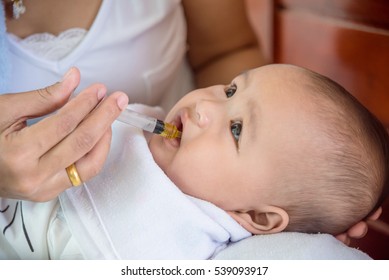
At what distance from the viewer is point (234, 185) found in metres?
0.73

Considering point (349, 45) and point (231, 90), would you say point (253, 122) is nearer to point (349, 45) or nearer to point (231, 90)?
point (231, 90)

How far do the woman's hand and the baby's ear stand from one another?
0.22 m

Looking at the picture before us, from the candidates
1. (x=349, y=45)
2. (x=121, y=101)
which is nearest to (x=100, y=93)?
(x=121, y=101)

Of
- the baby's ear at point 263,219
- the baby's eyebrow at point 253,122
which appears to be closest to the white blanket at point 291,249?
the baby's ear at point 263,219

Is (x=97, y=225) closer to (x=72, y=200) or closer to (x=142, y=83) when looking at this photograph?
(x=72, y=200)

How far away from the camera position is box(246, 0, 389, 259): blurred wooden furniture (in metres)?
1.05

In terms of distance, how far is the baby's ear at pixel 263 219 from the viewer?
723 mm

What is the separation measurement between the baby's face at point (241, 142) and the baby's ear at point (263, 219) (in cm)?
1

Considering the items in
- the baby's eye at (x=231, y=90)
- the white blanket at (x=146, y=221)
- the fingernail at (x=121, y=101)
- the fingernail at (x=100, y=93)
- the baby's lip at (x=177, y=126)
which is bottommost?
the white blanket at (x=146, y=221)

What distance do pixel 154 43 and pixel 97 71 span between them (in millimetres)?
127

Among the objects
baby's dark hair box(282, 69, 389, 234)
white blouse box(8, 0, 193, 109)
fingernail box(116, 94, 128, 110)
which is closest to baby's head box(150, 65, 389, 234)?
baby's dark hair box(282, 69, 389, 234)

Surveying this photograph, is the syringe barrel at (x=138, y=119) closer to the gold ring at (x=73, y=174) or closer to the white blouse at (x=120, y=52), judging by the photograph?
the gold ring at (x=73, y=174)

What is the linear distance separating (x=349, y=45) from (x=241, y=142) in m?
0.49

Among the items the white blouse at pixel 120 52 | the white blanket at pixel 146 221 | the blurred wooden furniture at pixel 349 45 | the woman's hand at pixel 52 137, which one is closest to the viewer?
the woman's hand at pixel 52 137
